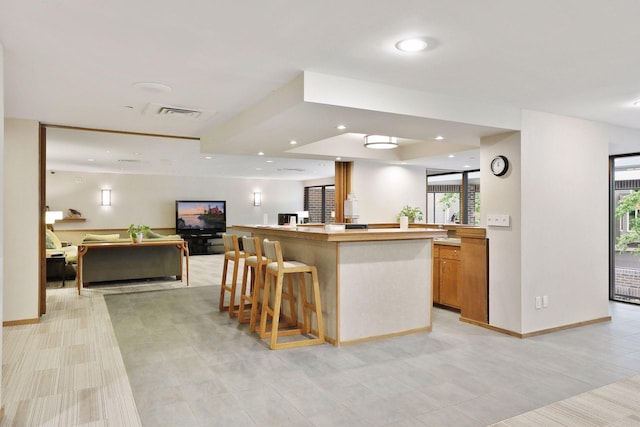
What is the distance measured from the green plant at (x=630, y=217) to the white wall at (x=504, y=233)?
2.84 m

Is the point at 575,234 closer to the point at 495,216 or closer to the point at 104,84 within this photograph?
the point at 495,216

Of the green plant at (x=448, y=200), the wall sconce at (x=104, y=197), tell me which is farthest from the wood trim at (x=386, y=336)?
the wall sconce at (x=104, y=197)

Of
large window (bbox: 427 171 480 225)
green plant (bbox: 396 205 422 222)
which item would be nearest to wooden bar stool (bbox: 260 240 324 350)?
green plant (bbox: 396 205 422 222)

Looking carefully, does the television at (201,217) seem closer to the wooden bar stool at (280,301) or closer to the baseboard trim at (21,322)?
the baseboard trim at (21,322)

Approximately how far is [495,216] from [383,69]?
A: 2236 mm

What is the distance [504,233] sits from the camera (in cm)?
447

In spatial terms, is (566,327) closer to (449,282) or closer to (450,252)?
(449,282)

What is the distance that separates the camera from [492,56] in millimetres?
2895

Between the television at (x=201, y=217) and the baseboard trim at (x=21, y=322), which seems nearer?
the baseboard trim at (x=21, y=322)

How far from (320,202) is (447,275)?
864 centimetres

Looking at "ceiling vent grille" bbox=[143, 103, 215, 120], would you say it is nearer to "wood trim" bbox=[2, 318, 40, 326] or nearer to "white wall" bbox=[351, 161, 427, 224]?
"wood trim" bbox=[2, 318, 40, 326]

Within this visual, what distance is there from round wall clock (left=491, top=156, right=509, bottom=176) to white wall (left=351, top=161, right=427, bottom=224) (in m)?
3.18

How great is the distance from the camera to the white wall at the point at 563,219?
14.4 feet

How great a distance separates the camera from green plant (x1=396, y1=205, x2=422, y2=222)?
775 cm
